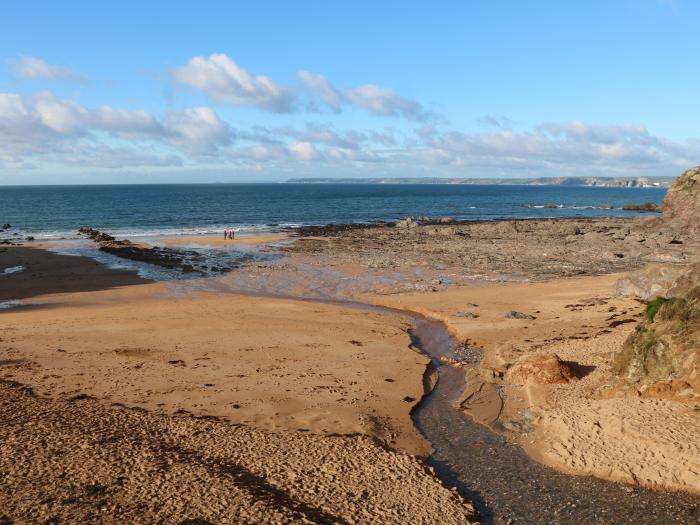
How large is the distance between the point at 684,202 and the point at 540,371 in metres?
40.5

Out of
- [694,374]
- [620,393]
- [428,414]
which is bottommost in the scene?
[428,414]

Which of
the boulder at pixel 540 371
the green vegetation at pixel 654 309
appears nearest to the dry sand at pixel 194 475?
the boulder at pixel 540 371

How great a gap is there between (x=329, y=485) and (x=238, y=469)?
1772 millimetres

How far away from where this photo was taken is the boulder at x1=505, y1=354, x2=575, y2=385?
47.2 feet

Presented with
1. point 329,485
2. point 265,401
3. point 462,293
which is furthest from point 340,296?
point 329,485

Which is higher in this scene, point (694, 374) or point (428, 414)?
point (694, 374)

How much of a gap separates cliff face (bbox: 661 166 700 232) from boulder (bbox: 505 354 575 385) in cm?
3449

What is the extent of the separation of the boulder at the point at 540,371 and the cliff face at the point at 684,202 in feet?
113

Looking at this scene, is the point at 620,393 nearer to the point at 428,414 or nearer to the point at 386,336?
the point at 428,414

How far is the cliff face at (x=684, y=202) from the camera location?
4138 cm

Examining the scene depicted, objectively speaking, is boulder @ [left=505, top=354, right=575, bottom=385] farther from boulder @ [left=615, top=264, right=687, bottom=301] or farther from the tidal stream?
boulder @ [left=615, top=264, right=687, bottom=301]

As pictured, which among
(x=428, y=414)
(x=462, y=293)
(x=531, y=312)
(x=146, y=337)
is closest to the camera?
(x=428, y=414)

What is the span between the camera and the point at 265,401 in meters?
13.2

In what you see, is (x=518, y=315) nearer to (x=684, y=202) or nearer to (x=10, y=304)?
(x=10, y=304)
